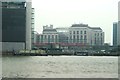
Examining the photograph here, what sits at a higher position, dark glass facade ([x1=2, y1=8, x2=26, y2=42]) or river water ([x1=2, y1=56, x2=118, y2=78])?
dark glass facade ([x1=2, y1=8, x2=26, y2=42])

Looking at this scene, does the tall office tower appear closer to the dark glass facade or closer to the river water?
the dark glass facade

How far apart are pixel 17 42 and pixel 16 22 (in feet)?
38.6

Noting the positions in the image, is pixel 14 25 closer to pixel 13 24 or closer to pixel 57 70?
pixel 13 24

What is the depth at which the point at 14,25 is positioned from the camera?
160 meters

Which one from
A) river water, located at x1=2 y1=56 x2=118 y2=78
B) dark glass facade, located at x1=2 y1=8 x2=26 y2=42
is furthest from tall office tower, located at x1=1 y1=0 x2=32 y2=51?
river water, located at x1=2 y1=56 x2=118 y2=78

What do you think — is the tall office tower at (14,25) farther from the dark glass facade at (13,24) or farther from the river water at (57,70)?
the river water at (57,70)

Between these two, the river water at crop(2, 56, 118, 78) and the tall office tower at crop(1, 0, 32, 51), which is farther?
the tall office tower at crop(1, 0, 32, 51)

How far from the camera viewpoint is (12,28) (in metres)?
161

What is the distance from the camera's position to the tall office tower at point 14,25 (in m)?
159

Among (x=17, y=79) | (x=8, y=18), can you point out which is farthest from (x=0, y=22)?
(x=17, y=79)

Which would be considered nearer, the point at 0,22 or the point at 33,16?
the point at 0,22

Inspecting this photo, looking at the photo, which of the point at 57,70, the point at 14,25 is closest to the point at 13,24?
the point at 14,25

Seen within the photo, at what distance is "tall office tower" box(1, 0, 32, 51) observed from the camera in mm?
159375

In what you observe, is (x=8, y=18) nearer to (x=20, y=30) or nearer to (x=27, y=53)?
(x=20, y=30)
